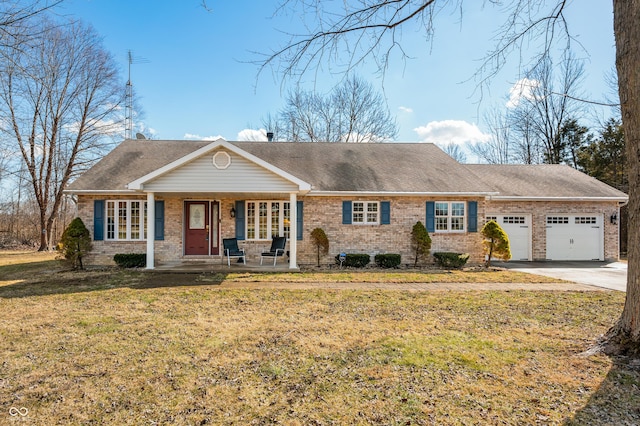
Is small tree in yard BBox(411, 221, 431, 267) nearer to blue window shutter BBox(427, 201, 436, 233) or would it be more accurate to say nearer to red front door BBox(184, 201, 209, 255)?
blue window shutter BBox(427, 201, 436, 233)

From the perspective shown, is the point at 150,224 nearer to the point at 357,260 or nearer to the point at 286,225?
the point at 286,225

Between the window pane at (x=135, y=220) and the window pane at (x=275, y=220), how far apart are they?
16.5 ft

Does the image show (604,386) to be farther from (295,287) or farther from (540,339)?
(295,287)

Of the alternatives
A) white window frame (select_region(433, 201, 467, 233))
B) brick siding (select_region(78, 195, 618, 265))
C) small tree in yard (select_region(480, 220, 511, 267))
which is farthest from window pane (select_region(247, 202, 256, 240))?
small tree in yard (select_region(480, 220, 511, 267))

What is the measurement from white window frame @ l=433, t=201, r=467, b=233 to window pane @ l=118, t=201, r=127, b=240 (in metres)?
12.1

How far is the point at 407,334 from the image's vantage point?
5.25m

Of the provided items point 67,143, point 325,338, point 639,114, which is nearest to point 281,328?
point 325,338

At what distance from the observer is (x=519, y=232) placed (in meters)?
15.5

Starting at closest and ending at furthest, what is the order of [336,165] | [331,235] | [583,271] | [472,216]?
[583,271] < [331,235] < [472,216] < [336,165]

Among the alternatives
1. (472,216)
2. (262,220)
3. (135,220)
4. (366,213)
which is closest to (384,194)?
(366,213)

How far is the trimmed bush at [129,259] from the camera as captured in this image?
12.0 m

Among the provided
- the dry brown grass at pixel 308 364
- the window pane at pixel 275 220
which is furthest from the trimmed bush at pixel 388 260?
the dry brown grass at pixel 308 364

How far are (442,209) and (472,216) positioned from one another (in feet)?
4.07

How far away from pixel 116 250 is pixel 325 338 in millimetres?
10877
